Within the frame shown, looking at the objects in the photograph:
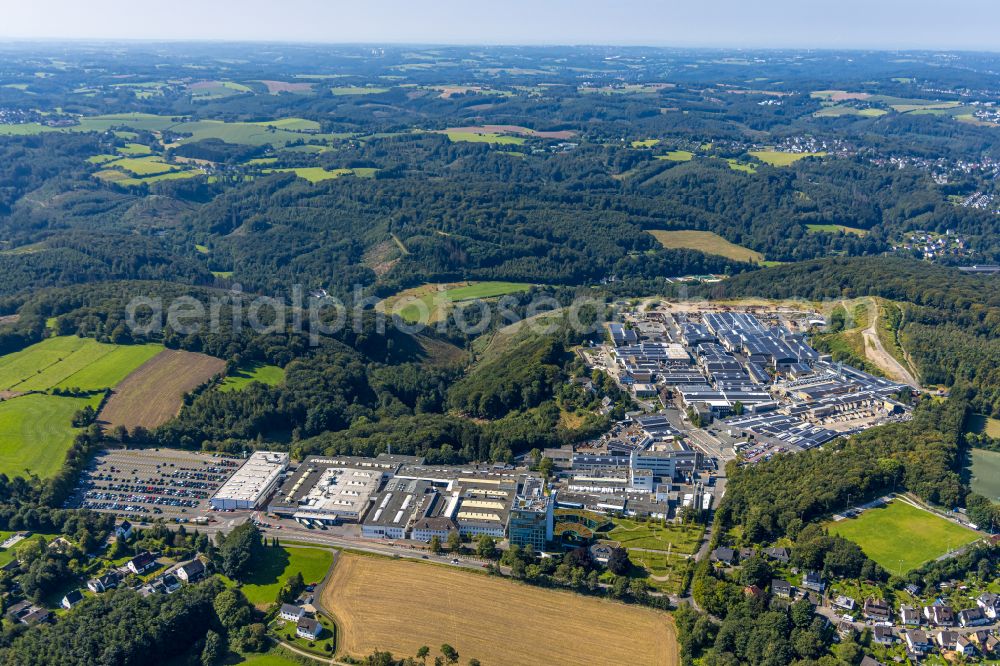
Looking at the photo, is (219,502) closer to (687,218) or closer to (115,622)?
(115,622)

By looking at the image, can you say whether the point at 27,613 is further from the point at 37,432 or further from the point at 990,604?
the point at 990,604

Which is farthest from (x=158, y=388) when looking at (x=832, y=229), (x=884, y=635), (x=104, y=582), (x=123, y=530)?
(x=832, y=229)

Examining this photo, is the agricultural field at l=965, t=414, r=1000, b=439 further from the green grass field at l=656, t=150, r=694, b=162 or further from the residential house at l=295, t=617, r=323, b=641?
the green grass field at l=656, t=150, r=694, b=162

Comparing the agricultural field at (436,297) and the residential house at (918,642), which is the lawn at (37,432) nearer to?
the agricultural field at (436,297)

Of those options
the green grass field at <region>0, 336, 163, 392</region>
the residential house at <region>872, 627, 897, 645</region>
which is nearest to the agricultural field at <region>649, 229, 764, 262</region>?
the green grass field at <region>0, 336, 163, 392</region>

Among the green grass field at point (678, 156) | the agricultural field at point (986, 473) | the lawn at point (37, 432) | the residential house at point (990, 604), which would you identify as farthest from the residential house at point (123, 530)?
the green grass field at point (678, 156)

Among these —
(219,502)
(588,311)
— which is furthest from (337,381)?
(588,311)
